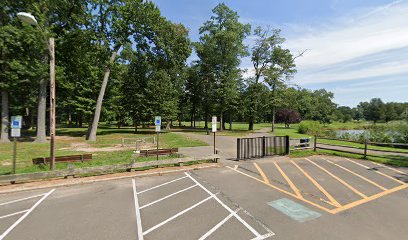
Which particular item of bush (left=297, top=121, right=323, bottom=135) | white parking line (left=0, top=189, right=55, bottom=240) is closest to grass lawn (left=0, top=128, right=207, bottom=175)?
white parking line (left=0, top=189, right=55, bottom=240)

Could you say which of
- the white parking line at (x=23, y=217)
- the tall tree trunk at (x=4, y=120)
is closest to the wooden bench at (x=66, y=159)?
the white parking line at (x=23, y=217)

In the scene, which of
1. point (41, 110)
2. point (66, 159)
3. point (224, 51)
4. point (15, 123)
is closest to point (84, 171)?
point (66, 159)

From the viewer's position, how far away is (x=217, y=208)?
20.9 feet

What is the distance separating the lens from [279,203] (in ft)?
22.1

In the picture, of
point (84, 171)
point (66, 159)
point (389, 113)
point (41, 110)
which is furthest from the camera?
point (389, 113)

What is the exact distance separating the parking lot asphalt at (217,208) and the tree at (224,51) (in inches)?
1104

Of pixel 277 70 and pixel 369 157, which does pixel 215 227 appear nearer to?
pixel 369 157

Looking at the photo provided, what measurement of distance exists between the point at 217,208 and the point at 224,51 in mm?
34626

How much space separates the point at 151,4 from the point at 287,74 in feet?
87.5

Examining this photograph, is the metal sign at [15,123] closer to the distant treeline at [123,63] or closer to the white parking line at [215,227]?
the distant treeline at [123,63]

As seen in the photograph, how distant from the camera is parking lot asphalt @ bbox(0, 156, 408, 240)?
5.05m

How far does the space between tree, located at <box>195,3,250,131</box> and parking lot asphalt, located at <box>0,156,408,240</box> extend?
28045mm

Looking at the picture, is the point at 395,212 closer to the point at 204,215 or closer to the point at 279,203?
the point at 279,203

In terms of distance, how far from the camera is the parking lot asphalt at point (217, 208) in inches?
199
